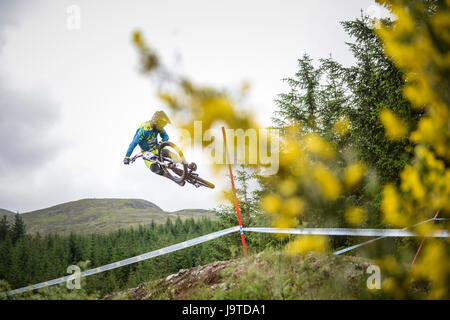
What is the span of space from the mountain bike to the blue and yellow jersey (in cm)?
16

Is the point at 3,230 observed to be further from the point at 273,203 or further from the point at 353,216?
the point at 353,216

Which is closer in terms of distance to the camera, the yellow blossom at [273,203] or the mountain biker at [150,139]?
the yellow blossom at [273,203]

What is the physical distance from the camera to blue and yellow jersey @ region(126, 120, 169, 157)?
565 cm

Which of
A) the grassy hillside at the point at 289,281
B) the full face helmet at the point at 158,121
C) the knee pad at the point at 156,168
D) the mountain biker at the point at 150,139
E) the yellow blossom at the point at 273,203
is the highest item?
the full face helmet at the point at 158,121

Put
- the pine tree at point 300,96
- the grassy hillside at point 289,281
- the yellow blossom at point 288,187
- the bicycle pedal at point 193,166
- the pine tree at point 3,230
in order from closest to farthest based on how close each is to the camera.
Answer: the yellow blossom at point 288,187 → the grassy hillside at point 289,281 → the bicycle pedal at point 193,166 → the pine tree at point 300,96 → the pine tree at point 3,230

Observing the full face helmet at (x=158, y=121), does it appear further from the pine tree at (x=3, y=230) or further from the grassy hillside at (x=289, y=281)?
the pine tree at (x=3, y=230)

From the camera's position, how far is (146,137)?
5.67 m

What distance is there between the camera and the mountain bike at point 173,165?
215 inches

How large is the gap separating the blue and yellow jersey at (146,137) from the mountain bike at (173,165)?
158 mm

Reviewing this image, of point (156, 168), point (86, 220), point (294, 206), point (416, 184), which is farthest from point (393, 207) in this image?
point (86, 220)

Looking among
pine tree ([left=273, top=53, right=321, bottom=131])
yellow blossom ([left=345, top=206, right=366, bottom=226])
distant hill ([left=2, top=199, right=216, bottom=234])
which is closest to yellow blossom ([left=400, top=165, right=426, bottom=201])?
yellow blossom ([left=345, top=206, right=366, bottom=226])

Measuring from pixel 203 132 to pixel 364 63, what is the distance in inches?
337

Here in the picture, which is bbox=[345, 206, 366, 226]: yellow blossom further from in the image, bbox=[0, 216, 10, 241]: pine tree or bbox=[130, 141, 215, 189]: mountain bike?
bbox=[0, 216, 10, 241]: pine tree

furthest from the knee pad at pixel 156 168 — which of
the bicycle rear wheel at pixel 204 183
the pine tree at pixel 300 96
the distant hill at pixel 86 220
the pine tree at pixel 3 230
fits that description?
the pine tree at pixel 3 230
